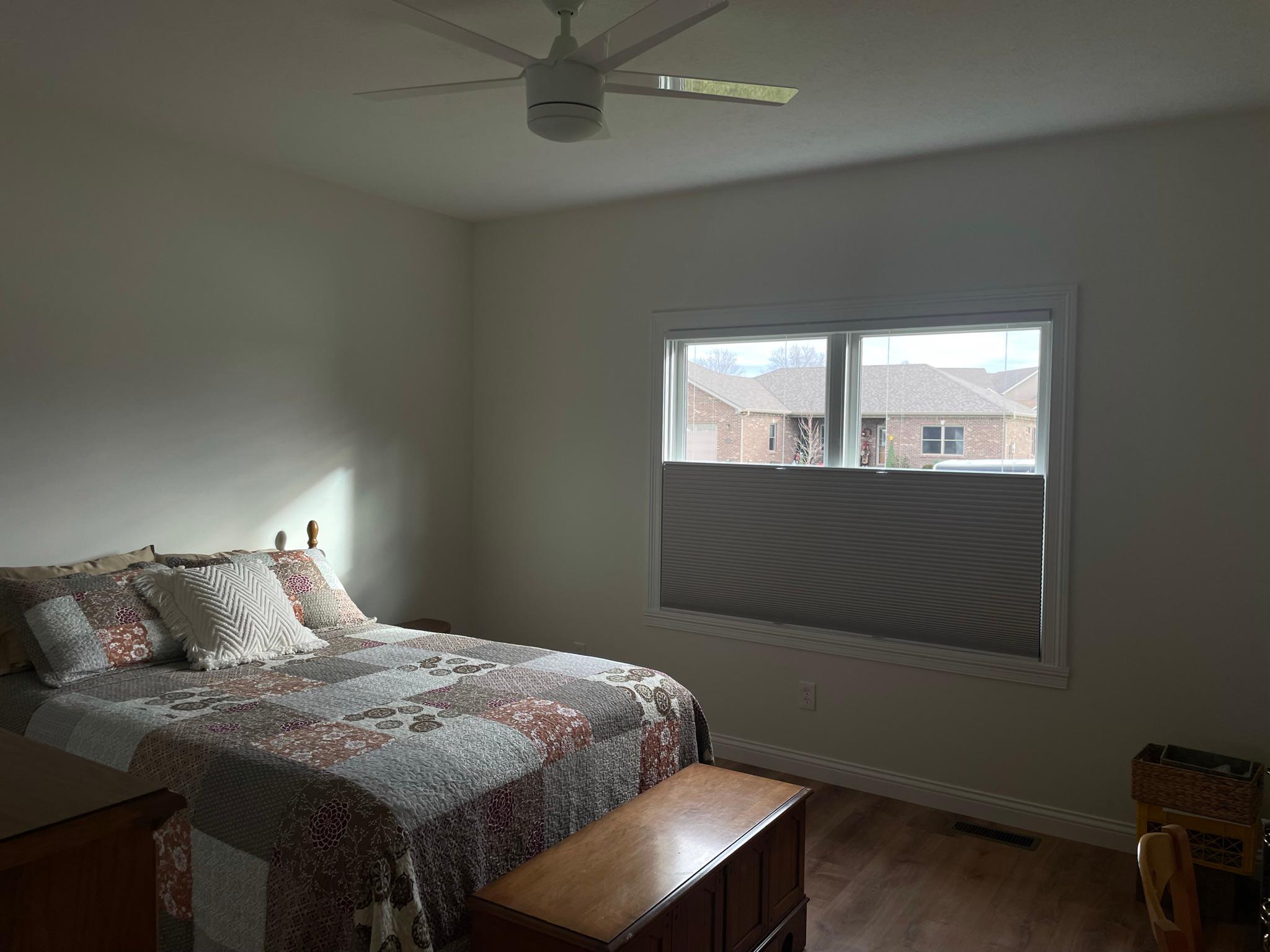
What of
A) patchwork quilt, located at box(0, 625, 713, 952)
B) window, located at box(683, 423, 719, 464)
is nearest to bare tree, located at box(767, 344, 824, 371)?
window, located at box(683, 423, 719, 464)


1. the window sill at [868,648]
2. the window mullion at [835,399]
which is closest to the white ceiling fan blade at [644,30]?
the window mullion at [835,399]

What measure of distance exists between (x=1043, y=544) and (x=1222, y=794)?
978mm

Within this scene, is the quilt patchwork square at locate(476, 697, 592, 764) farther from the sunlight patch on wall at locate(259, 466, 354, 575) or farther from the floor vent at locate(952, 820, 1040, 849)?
the sunlight patch on wall at locate(259, 466, 354, 575)

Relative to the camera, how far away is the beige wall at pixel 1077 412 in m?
3.07

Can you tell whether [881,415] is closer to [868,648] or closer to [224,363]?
[868,648]

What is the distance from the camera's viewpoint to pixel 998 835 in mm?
3402

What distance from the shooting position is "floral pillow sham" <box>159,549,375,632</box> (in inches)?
134

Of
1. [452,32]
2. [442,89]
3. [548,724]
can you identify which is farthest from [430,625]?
[452,32]

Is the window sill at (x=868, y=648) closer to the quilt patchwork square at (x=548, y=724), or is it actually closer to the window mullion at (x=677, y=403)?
the window mullion at (x=677, y=403)

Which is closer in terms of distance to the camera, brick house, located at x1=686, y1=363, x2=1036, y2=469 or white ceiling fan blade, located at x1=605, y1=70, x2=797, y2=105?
white ceiling fan blade, located at x1=605, y1=70, x2=797, y2=105

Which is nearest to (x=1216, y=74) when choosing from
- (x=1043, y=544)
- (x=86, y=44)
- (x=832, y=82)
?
(x=832, y=82)

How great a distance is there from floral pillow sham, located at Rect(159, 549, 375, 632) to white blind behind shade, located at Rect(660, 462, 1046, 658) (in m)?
1.52

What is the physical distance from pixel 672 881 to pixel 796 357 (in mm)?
2509

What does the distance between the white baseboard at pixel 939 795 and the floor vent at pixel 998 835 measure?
0.22 ft
